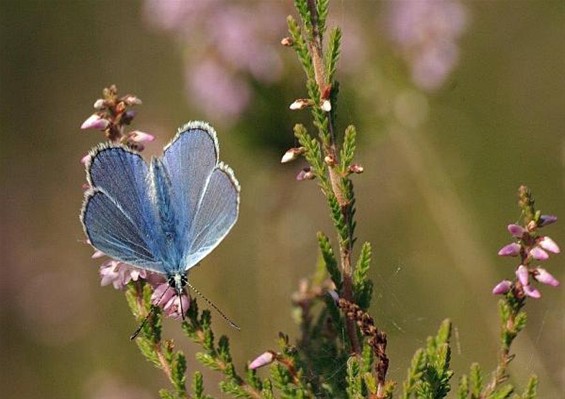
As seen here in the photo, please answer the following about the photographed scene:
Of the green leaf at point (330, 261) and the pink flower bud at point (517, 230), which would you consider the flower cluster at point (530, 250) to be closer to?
the pink flower bud at point (517, 230)

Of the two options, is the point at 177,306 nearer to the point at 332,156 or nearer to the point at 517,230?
the point at 332,156

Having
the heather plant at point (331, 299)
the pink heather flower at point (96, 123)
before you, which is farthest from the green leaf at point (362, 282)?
the pink heather flower at point (96, 123)

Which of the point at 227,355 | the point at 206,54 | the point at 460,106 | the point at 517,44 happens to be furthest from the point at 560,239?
the point at 227,355

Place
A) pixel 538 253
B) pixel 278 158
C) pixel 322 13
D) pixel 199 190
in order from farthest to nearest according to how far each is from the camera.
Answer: pixel 278 158 → pixel 199 190 → pixel 322 13 → pixel 538 253

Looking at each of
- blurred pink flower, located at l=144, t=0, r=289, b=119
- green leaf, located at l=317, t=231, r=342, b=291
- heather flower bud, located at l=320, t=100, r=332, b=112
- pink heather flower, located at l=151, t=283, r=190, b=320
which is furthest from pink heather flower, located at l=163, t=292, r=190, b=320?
blurred pink flower, located at l=144, t=0, r=289, b=119

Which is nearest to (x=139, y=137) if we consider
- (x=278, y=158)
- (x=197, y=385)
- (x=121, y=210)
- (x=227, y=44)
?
(x=121, y=210)

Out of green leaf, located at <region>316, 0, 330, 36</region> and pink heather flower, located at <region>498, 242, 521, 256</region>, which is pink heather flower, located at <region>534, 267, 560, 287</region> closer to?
pink heather flower, located at <region>498, 242, 521, 256</region>
